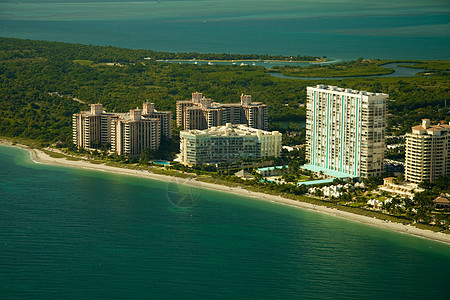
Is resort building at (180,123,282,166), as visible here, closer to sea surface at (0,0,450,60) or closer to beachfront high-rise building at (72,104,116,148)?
beachfront high-rise building at (72,104,116,148)

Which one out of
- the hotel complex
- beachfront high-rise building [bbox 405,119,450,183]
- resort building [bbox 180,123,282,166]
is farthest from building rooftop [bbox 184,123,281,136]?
beachfront high-rise building [bbox 405,119,450,183]

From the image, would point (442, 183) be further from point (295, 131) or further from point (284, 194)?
point (295, 131)

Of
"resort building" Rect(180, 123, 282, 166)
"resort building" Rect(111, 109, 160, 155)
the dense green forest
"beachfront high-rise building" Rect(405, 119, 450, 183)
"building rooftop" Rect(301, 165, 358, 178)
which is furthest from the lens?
the dense green forest

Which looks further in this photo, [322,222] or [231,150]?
[231,150]

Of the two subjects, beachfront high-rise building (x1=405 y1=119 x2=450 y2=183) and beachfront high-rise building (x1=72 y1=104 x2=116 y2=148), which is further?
beachfront high-rise building (x1=72 y1=104 x2=116 y2=148)

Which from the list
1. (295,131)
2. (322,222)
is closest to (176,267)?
(322,222)

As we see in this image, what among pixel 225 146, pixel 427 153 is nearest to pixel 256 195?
pixel 225 146
